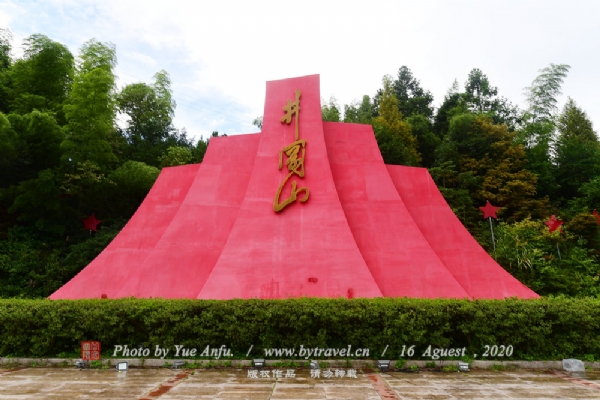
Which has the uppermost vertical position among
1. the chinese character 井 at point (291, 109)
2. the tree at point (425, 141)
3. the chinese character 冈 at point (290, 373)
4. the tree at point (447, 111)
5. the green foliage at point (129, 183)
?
the tree at point (447, 111)

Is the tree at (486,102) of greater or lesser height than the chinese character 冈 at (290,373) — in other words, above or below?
above

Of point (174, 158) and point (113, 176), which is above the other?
point (174, 158)

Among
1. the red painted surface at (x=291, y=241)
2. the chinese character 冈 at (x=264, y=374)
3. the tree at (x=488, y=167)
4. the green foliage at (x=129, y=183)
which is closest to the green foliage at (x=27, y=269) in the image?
the green foliage at (x=129, y=183)

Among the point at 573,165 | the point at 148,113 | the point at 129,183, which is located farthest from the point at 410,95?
the point at 129,183

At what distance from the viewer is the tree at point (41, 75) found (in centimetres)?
1173

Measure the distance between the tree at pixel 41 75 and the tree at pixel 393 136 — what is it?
36.3 ft

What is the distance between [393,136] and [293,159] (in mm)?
9207

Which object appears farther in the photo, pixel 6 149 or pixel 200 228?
pixel 6 149

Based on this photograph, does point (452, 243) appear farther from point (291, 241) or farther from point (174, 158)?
point (174, 158)

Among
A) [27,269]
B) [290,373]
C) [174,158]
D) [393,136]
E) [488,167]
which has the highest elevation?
[393,136]

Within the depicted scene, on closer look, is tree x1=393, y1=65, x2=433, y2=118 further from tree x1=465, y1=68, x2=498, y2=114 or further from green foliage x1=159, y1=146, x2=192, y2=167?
green foliage x1=159, y1=146, x2=192, y2=167

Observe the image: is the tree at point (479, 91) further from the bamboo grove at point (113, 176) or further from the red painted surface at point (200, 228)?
the red painted surface at point (200, 228)

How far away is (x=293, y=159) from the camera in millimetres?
7578

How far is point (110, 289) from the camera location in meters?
7.31
